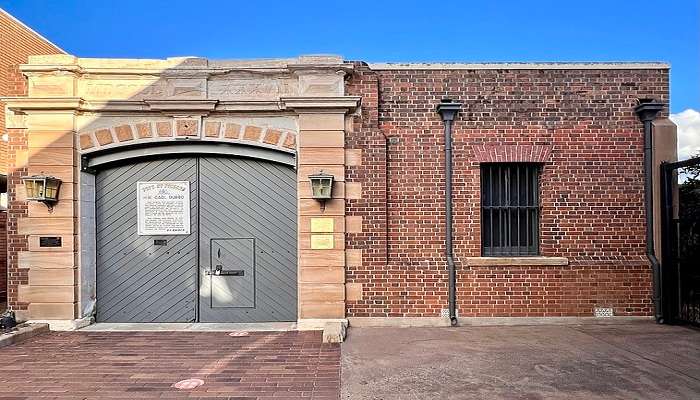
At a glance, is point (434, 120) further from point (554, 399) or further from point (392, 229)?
point (554, 399)

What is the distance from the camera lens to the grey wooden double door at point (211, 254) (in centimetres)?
816

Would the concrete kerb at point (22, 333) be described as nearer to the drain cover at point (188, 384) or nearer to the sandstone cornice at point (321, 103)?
the drain cover at point (188, 384)

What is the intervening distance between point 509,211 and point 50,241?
7860mm

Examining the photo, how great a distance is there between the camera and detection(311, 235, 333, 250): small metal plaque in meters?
7.73

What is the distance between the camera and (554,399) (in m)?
4.66

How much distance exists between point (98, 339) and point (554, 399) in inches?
252

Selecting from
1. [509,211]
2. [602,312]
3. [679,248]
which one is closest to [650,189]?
[679,248]

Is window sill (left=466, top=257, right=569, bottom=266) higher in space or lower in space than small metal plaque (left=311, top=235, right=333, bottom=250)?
lower

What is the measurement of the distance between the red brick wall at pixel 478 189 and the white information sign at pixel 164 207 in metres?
3.00

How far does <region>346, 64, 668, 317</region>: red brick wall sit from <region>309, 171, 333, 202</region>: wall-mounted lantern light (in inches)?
19.6

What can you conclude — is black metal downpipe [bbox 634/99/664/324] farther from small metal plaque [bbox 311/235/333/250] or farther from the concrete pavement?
small metal plaque [bbox 311/235/333/250]

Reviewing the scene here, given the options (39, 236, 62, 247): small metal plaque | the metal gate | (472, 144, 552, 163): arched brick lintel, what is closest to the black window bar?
(472, 144, 552, 163): arched brick lintel

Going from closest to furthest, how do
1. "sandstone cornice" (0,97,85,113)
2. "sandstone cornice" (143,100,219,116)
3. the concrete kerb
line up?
the concrete kerb → "sandstone cornice" (0,97,85,113) → "sandstone cornice" (143,100,219,116)

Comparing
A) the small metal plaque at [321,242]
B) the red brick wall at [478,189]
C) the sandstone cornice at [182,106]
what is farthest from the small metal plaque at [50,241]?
the red brick wall at [478,189]
